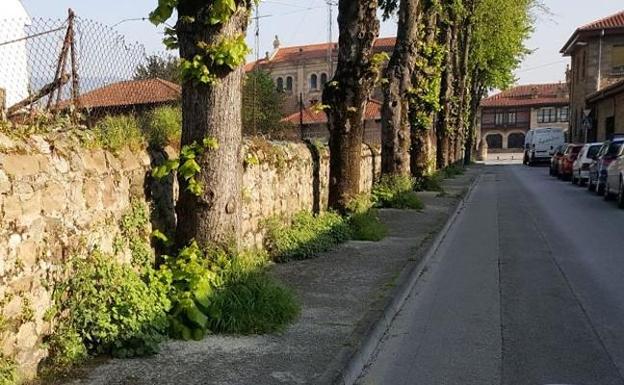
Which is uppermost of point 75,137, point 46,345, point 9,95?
point 9,95

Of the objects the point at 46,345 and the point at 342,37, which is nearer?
the point at 46,345

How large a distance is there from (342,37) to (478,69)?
1457 inches

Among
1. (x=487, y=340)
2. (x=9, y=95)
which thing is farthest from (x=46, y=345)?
(x=487, y=340)

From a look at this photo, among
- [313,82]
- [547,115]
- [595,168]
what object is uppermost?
[313,82]

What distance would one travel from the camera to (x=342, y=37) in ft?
34.9

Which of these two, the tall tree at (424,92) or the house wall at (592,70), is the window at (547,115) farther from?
the tall tree at (424,92)

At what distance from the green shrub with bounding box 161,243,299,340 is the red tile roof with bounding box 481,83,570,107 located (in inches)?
3342

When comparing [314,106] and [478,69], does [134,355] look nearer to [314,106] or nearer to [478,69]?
[314,106]

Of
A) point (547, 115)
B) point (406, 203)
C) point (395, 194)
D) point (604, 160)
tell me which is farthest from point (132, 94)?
point (547, 115)

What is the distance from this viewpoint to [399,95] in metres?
16.6

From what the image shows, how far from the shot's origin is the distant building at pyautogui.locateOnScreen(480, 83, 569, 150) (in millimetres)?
86250

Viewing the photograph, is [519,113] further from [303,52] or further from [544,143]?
[544,143]

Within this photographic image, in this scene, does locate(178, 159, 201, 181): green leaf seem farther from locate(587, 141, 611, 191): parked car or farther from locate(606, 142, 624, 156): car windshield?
locate(587, 141, 611, 191): parked car

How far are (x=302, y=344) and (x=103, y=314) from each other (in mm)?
1549
